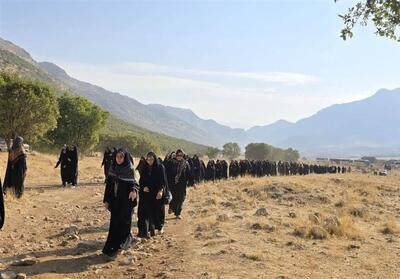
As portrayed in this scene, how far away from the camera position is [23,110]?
1407 inches

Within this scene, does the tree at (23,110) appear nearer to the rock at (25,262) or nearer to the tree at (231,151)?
the rock at (25,262)

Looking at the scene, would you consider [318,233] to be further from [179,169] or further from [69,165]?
[69,165]

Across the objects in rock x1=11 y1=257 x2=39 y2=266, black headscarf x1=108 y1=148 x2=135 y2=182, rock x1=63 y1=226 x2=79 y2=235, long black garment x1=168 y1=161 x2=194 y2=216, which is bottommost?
rock x1=11 y1=257 x2=39 y2=266

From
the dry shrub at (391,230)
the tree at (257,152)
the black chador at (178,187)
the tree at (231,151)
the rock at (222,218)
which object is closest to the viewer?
the rock at (222,218)

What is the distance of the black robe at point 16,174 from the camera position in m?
14.8

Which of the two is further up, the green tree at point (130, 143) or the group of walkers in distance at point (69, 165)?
the green tree at point (130, 143)

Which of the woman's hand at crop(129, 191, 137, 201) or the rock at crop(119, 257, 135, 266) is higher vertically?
the woman's hand at crop(129, 191, 137, 201)

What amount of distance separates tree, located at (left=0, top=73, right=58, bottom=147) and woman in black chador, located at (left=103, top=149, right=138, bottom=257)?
27.9m

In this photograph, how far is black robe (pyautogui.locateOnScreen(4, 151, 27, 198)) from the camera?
584 inches

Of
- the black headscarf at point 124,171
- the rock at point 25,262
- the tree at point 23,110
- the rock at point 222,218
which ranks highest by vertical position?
the tree at point 23,110

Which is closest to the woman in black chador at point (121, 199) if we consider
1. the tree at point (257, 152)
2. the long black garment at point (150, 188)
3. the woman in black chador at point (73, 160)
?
the long black garment at point (150, 188)

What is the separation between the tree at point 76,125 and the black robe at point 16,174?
3477 cm

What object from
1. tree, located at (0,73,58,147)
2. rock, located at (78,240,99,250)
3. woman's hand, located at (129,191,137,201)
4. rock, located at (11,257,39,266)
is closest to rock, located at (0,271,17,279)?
rock, located at (11,257,39,266)

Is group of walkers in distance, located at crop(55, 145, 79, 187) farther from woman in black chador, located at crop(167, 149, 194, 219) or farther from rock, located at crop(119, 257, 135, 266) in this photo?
rock, located at crop(119, 257, 135, 266)
